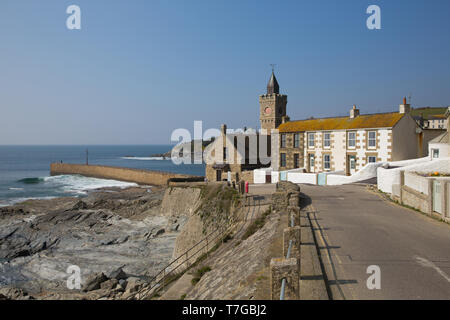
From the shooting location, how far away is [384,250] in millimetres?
10922

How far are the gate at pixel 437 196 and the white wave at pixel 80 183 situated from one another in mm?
59986

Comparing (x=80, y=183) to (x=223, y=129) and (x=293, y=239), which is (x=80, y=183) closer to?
(x=223, y=129)

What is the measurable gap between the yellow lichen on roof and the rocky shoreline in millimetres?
18378

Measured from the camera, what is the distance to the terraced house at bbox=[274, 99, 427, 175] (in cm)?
3206

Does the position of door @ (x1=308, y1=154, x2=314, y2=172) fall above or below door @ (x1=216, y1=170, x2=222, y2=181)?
above

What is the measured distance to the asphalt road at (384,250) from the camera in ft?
26.1

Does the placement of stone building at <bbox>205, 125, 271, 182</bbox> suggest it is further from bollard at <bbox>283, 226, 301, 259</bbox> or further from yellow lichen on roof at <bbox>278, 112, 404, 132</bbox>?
bollard at <bbox>283, 226, 301, 259</bbox>

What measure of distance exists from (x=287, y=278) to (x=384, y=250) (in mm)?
6166

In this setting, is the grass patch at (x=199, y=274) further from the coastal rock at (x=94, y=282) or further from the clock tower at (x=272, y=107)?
the clock tower at (x=272, y=107)

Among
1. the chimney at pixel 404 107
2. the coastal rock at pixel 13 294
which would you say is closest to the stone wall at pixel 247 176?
the chimney at pixel 404 107

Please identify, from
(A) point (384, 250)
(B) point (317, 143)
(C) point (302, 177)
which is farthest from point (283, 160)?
(A) point (384, 250)

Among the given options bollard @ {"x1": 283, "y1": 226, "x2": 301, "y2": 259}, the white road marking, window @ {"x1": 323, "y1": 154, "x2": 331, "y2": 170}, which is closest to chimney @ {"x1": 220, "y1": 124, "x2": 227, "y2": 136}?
window @ {"x1": 323, "y1": 154, "x2": 331, "y2": 170}
